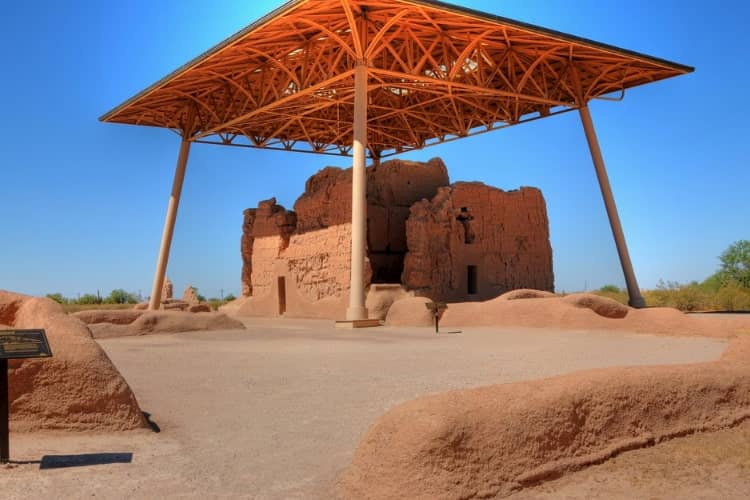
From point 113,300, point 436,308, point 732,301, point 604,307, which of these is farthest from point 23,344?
point 113,300

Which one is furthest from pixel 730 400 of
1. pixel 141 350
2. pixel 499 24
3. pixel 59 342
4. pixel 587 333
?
pixel 499 24

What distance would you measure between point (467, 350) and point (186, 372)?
4723 millimetres

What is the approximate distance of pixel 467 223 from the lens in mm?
23391

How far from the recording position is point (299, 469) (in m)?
5.00

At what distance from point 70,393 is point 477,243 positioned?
18426 millimetres

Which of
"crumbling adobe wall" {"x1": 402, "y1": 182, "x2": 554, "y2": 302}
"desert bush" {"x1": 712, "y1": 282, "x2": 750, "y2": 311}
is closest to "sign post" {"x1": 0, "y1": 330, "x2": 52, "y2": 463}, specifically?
"crumbling adobe wall" {"x1": 402, "y1": 182, "x2": 554, "y2": 302}

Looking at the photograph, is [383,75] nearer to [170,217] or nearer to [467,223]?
[467,223]

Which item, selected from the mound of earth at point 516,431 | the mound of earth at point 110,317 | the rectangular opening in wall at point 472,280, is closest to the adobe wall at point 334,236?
the rectangular opening in wall at point 472,280

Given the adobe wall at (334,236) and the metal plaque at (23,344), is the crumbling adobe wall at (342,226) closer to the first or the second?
the adobe wall at (334,236)

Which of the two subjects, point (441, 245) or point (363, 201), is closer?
point (363, 201)

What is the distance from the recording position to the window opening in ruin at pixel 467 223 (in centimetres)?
2332

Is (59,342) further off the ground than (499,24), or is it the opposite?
(499,24)

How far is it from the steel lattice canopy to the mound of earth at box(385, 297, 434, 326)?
649 centimetres

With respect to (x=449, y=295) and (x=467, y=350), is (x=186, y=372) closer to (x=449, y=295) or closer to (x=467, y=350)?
(x=467, y=350)
